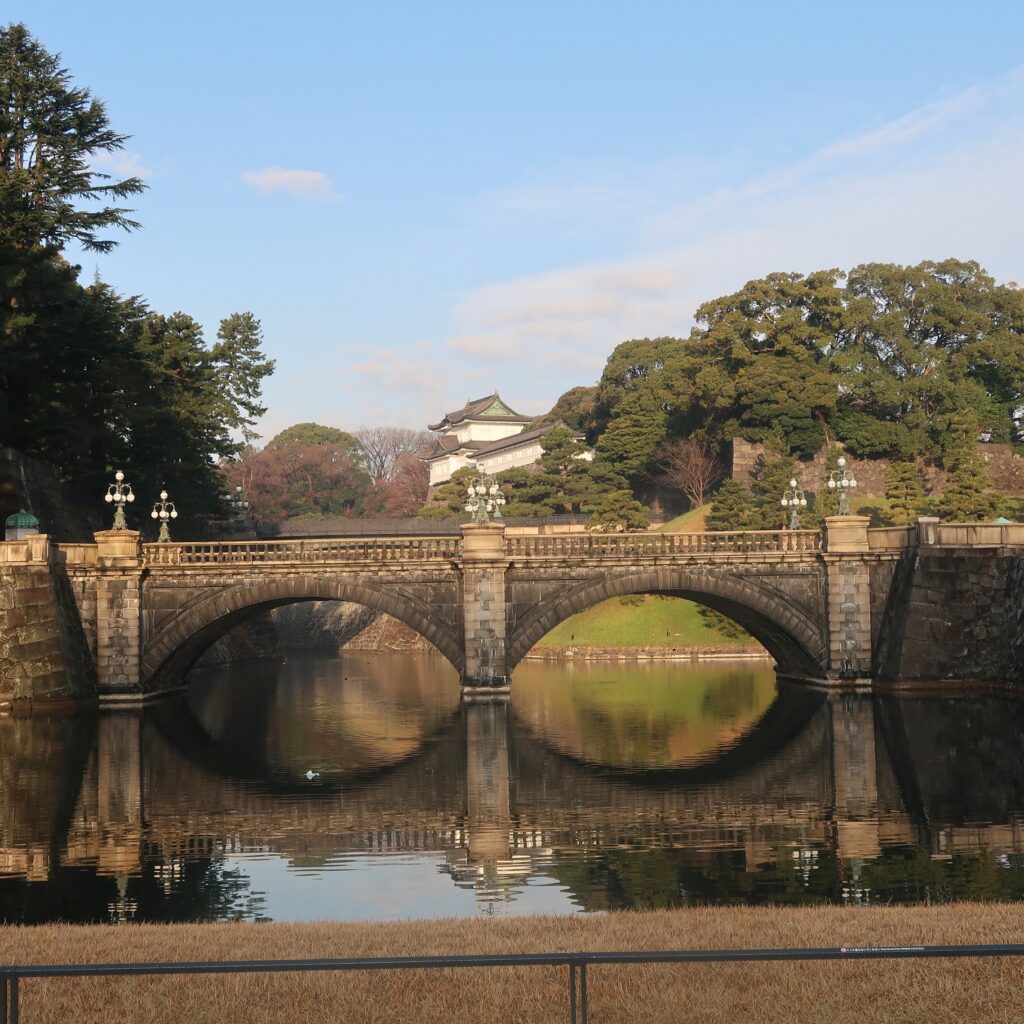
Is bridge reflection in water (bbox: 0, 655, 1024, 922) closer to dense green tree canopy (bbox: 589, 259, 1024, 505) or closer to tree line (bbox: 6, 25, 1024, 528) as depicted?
tree line (bbox: 6, 25, 1024, 528)

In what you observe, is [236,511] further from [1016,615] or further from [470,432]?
[470,432]

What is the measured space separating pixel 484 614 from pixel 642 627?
31435 mm

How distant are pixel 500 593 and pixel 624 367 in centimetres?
6908

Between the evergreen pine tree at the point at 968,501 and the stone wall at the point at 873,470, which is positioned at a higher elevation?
the stone wall at the point at 873,470

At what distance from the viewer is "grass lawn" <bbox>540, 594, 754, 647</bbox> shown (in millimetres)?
79500

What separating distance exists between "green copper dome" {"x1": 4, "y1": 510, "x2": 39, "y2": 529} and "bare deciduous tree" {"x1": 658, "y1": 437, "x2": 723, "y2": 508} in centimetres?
5957

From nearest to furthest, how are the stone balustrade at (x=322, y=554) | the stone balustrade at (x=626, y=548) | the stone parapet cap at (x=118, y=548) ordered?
the stone parapet cap at (x=118, y=548) → the stone balustrade at (x=626, y=548) → the stone balustrade at (x=322, y=554)

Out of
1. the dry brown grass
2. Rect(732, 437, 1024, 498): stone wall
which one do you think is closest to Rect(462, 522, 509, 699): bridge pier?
the dry brown grass

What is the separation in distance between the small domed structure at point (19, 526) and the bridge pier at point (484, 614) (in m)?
18.2

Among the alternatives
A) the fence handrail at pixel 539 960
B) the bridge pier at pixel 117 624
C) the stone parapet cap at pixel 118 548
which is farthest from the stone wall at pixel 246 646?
the fence handrail at pixel 539 960

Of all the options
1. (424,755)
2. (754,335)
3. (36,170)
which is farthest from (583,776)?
(754,335)

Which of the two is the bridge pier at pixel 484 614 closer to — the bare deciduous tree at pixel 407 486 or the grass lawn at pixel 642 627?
the grass lawn at pixel 642 627

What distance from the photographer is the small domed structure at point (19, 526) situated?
171 ft

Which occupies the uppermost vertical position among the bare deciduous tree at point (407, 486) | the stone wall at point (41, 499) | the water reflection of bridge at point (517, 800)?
the bare deciduous tree at point (407, 486)
